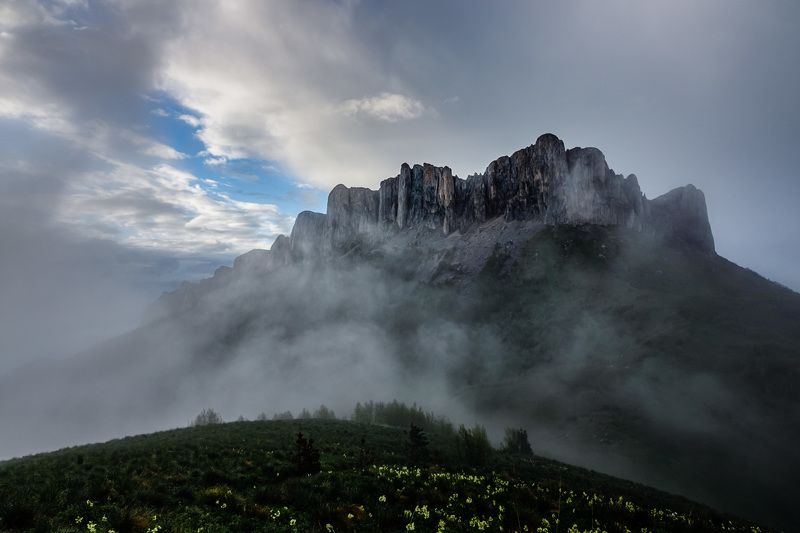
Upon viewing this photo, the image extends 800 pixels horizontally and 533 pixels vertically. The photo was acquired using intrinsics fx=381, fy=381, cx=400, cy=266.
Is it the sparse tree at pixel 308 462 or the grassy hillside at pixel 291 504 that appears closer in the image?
the grassy hillside at pixel 291 504

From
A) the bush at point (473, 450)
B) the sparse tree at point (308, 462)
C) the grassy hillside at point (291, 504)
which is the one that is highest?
the grassy hillside at point (291, 504)

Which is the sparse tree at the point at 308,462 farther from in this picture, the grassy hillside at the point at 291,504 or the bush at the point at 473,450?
the bush at the point at 473,450

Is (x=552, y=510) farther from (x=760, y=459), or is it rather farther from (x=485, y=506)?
(x=760, y=459)

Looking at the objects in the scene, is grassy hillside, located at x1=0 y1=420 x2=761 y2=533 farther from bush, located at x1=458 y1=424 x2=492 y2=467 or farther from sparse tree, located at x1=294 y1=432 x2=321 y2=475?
bush, located at x1=458 y1=424 x2=492 y2=467

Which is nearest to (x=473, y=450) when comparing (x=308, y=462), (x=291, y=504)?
(x=308, y=462)

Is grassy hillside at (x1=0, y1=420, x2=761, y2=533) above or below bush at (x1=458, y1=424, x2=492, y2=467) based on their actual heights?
above

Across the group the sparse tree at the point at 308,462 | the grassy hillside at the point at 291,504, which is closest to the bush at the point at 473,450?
the grassy hillside at the point at 291,504

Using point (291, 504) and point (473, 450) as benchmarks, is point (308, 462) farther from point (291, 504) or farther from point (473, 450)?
point (473, 450)

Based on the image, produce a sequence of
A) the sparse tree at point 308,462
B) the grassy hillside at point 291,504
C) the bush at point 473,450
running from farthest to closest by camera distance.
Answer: the bush at point 473,450
the sparse tree at point 308,462
the grassy hillside at point 291,504

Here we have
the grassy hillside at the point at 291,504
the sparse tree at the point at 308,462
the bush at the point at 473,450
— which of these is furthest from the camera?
the bush at the point at 473,450

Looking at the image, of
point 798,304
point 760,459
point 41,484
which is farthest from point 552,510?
point 798,304

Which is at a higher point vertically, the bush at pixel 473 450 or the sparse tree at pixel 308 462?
the sparse tree at pixel 308 462

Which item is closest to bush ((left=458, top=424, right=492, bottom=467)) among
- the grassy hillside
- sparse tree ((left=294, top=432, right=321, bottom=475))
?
the grassy hillside

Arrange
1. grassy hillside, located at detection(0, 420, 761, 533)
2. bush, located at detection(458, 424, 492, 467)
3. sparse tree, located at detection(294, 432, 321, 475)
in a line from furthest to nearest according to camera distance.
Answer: bush, located at detection(458, 424, 492, 467) < sparse tree, located at detection(294, 432, 321, 475) < grassy hillside, located at detection(0, 420, 761, 533)
